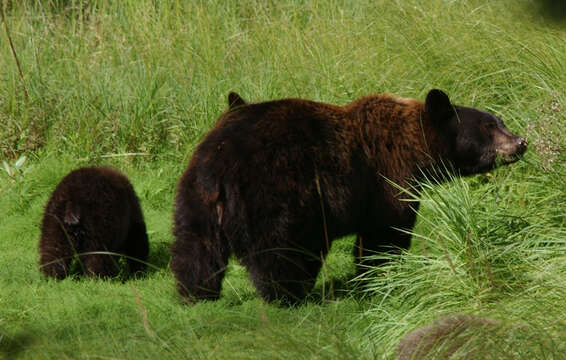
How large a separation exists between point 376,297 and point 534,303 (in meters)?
1.30

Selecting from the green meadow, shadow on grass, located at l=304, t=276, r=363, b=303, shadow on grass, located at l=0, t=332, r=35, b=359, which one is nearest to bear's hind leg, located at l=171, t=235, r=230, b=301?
the green meadow

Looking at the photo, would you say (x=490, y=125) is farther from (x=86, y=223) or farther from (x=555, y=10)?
(x=555, y=10)

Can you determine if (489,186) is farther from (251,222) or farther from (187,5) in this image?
(187,5)

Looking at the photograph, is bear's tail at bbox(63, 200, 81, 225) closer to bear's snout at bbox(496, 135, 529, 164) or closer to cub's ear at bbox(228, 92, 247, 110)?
cub's ear at bbox(228, 92, 247, 110)

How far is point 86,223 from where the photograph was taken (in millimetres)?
6566

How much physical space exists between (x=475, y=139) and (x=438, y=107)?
0.48 m

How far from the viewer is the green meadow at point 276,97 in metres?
4.41

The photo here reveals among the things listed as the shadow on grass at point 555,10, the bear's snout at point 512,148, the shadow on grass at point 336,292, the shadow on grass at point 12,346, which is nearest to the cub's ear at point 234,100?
the shadow on grass at point 336,292

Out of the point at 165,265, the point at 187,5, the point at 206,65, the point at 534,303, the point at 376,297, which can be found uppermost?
the point at 187,5

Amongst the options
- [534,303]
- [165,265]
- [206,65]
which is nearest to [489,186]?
[534,303]

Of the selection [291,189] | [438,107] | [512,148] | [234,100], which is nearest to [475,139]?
[512,148]

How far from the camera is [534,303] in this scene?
442 centimetres

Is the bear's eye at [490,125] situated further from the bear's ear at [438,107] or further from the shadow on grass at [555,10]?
the shadow on grass at [555,10]

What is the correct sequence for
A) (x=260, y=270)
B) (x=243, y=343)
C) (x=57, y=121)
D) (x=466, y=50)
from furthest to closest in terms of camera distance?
(x=57, y=121)
(x=466, y=50)
(x=260, y=270)
(x=243, y=343)
